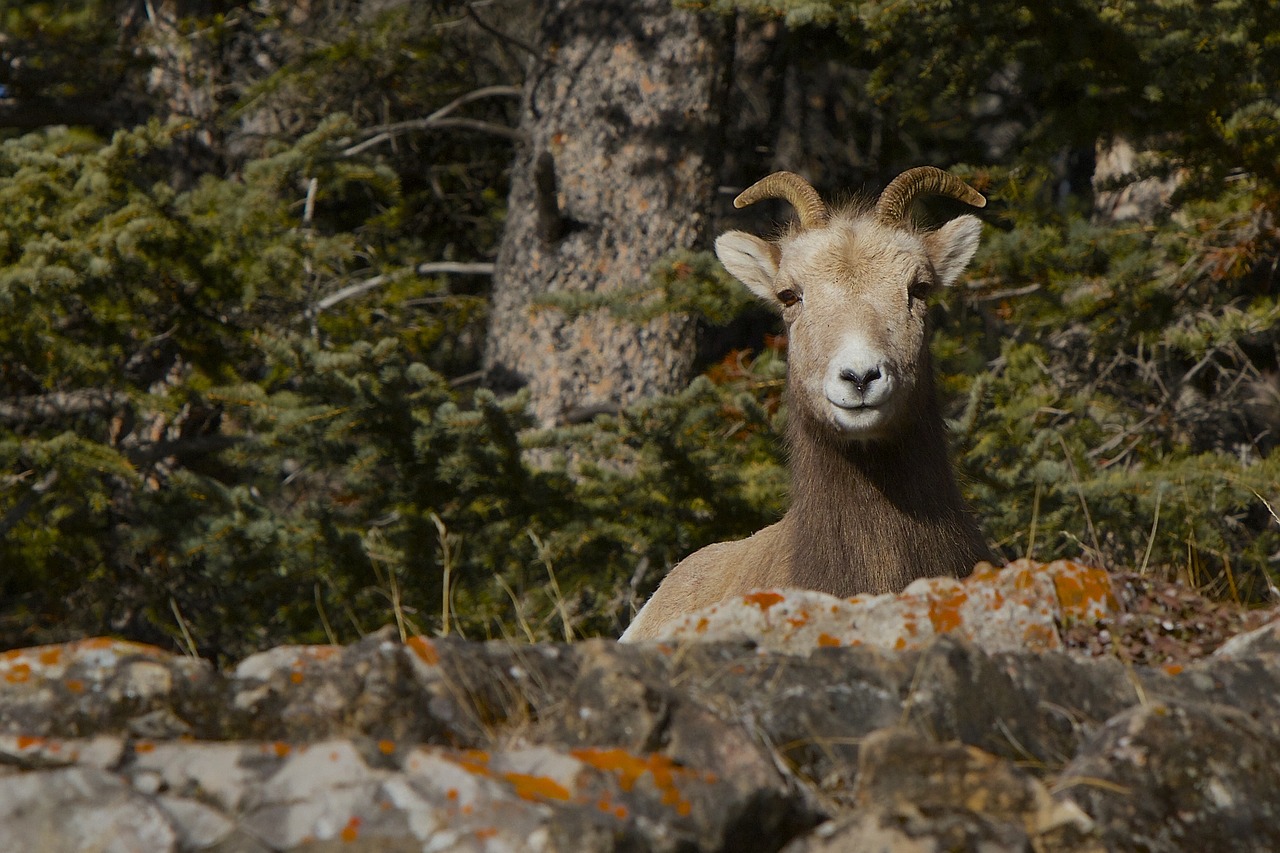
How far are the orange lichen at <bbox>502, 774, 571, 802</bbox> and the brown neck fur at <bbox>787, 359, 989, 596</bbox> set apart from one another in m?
3.07

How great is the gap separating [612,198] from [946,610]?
7197 mm

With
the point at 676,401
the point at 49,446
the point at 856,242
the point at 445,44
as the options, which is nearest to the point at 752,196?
the point at 856,242

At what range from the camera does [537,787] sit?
8.96 ft

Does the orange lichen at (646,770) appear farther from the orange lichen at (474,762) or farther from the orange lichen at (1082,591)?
the orange lichen at (1082,591)

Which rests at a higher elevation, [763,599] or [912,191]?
[912,191]

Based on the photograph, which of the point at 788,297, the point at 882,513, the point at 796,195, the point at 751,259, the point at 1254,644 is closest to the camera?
the point at 1254,644

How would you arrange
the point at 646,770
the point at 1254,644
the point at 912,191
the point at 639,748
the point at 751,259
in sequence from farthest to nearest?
the point at 751,259
the point at 912,191
the point at 1254,644
the point at 639,748
the point at 646,770

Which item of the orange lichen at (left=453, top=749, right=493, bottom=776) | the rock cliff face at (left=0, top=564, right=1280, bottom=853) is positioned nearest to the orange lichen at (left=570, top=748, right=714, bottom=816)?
the rock cliff face at (left=0, top=564, right=1280, bottom=853)

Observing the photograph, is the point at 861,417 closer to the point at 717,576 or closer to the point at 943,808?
the point at 717,576

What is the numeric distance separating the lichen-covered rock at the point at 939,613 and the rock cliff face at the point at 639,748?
181mm

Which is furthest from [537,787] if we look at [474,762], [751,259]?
[751,259]

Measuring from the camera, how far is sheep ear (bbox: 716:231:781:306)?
7.23 metres

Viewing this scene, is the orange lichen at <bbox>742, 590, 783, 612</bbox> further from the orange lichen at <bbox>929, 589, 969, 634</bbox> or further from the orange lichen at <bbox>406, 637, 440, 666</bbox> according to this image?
the orange lichen at <bbox>406, 637, 440, 666</bbox>

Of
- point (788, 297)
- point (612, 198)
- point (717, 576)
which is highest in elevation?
point (612, 198)
